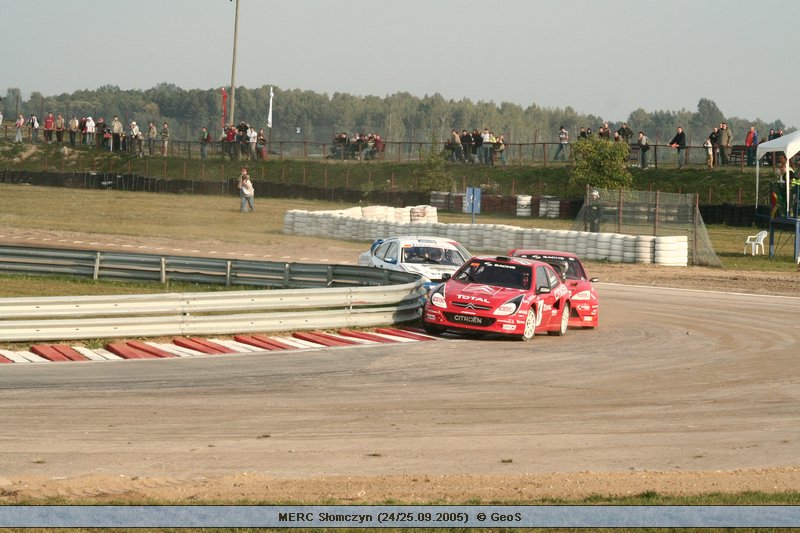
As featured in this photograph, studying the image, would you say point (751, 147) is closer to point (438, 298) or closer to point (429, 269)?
point (429, 269)

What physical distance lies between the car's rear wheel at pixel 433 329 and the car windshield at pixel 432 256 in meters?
3.97

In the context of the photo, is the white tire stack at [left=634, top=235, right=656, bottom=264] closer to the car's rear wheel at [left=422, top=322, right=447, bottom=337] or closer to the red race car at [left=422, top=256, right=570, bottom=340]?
the red race car at [left=422, top=256, right=570, bottom=340]

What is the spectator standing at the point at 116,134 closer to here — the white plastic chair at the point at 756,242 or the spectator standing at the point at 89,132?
the spectator standing at the point at 89,132

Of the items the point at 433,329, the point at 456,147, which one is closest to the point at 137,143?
the point at 456,147

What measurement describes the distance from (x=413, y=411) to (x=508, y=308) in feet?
20.3

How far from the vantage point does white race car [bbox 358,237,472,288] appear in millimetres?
22016

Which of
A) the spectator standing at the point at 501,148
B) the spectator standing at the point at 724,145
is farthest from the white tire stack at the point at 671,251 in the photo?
the spectator standing at the point at 501,148

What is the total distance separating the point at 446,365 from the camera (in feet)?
49.9

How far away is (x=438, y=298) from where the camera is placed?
18062 mm

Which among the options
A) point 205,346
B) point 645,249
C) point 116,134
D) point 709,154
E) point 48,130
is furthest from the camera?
point 48,130

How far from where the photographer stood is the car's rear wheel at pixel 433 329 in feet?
59.4

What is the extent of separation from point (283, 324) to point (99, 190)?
4465 cm

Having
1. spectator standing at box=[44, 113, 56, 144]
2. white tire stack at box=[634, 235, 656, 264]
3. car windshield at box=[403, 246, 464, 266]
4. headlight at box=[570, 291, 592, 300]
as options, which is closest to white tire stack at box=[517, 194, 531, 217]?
white tire stack at box=[634, 235, 656, 264]

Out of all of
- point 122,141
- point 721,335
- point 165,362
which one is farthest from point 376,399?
point 122,141
